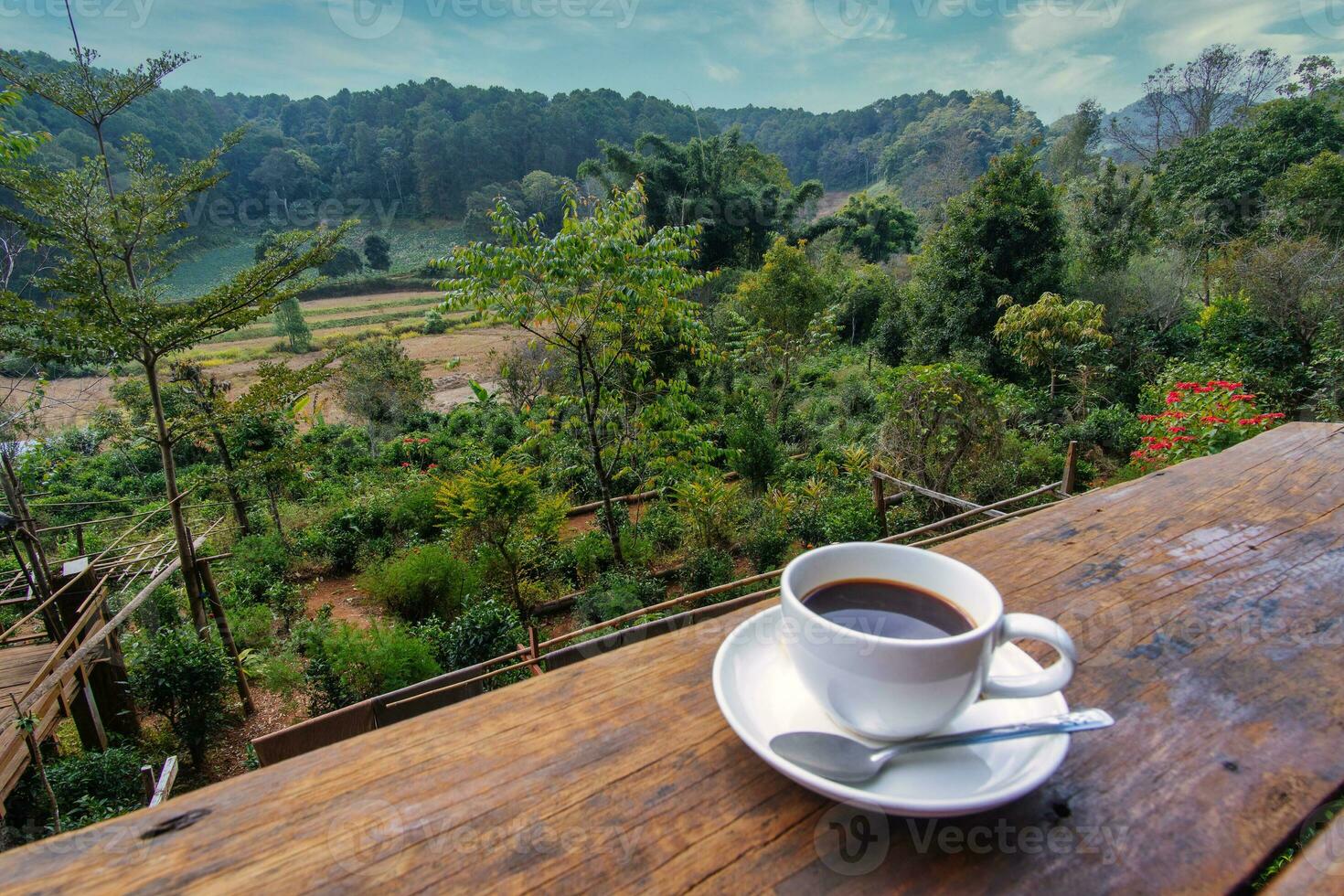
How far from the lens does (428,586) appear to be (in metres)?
Answer: 5.71

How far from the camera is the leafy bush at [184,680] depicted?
3.99 m

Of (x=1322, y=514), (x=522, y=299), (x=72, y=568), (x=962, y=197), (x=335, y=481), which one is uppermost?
(x=962, y=197)

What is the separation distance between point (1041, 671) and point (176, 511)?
5.22m

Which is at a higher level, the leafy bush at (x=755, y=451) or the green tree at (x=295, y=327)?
the green tree at (x=295, y=327)

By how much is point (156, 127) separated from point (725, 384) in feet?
105

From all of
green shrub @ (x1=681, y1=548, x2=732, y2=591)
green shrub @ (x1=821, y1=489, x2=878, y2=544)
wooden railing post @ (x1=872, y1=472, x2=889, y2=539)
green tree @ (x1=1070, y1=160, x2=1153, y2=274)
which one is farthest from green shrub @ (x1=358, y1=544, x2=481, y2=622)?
green tree @ (x1=1070, y1=160, x2=1153, y2=274)

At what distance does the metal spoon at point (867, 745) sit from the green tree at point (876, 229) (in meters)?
26.8

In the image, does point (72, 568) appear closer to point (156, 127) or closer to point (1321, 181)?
point (1321, 181)

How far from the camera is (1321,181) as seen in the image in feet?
35.9

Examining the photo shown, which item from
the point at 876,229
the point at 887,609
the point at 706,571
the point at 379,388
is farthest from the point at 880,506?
the point at 876,229

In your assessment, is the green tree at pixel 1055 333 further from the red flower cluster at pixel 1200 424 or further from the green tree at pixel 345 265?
the green tree at pixel 345 265

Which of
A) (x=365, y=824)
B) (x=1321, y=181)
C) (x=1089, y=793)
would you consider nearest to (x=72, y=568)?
(x=365, y=824)

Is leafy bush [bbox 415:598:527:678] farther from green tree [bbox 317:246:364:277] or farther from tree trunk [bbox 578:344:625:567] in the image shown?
green tree [bbox 317:246:364:277]

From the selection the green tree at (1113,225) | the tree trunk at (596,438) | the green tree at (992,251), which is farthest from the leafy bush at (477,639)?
the green tree at (1113,225)
